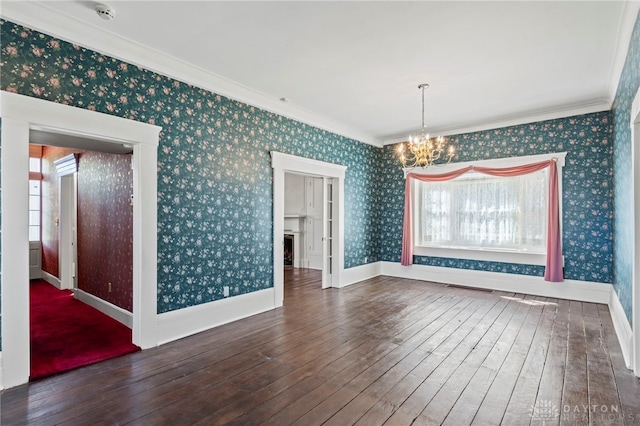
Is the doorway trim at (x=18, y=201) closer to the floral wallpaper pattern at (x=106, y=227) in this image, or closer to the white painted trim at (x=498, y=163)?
the floral wallpaper pattern at (x=106, y=227)

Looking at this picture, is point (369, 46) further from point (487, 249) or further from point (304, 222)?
point (304, 222)

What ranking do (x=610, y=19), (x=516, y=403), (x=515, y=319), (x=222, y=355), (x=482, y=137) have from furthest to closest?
1. (x=482, y=137)
2. (x=515, y=319)
3. (x=222, y=355)
4. (x=610, y=19)
5. (x=516, y=403)

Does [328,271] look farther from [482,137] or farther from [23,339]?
[23,339]

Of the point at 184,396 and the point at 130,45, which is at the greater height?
the point at 130,45

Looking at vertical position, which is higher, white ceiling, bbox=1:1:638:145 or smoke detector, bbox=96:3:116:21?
white ceiling, bbox=1:1:638:145

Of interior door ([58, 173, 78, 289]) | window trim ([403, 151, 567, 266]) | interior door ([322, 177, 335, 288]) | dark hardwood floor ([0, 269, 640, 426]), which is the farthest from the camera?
interior door ([322, 177, 335, 288])

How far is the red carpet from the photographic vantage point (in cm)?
306

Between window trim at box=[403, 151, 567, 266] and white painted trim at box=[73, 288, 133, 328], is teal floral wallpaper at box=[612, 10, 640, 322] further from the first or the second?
white painted trim at box=[73, 288, 133, 328]

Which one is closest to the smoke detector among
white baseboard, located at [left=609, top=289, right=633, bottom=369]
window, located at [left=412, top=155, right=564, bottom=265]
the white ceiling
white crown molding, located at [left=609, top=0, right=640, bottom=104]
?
the white ceiling

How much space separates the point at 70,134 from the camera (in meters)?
3.01

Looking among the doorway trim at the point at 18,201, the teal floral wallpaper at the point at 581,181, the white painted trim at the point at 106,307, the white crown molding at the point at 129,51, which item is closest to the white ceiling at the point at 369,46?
the white crown molding at the point at 129,51

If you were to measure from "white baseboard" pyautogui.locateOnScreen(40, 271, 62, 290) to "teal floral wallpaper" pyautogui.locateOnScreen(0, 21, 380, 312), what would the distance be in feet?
12.6

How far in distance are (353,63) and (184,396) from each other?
11.8 feet

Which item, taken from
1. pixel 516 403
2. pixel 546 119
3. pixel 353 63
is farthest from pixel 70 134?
pixel 546 119
